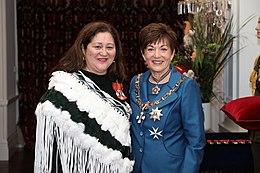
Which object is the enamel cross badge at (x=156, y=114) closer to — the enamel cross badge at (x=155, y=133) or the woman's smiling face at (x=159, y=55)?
the enamel cross badge at (x=155, y=133)

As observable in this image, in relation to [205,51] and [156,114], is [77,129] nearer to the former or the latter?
[156,114]

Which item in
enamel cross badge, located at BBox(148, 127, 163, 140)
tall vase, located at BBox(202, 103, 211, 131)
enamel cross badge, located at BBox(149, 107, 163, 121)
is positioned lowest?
tall vase, located at BBox(202, 103, 211, 131)

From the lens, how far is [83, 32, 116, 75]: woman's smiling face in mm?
2275

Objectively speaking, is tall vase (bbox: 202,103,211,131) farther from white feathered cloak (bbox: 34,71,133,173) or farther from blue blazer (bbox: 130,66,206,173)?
white feathered cloak (bbox: 34,71,133,173)

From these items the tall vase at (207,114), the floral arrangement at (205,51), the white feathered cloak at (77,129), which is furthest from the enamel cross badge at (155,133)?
the tall vase at (207,114)

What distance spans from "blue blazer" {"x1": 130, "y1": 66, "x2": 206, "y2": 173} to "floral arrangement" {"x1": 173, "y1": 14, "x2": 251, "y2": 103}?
1.28 m

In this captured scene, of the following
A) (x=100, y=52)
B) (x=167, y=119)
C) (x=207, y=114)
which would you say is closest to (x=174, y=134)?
(x=167, y=119)

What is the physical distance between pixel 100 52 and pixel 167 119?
0.44 m

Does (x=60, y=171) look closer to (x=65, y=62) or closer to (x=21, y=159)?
(x=65, y=62)

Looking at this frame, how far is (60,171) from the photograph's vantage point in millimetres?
2252

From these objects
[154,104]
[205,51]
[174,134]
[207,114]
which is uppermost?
[205,51]

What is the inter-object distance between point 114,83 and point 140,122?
25 centimetres

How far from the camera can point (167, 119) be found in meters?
2.27

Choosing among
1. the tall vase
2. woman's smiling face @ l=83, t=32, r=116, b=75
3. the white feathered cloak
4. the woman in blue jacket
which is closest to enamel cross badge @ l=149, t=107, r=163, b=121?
the woman in blue jacket
